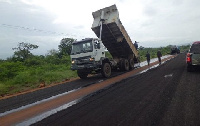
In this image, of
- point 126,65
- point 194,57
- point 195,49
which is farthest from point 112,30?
point 194,57

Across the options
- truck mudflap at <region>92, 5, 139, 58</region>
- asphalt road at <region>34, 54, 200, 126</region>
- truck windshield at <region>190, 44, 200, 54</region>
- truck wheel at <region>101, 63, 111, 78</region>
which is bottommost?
asphalt road at <region>34, 54, 200, 126</region>

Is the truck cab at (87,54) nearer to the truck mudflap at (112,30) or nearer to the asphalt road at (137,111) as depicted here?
the truck mudflap at (112,30)

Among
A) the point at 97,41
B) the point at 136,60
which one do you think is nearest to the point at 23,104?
the point at 97,41

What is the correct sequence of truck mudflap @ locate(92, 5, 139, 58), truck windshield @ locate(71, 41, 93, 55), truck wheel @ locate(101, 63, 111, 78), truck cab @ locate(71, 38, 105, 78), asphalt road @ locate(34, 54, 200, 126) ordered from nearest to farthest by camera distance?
1. asphalt road @ locate(34, 54, 200, 126)
2. truck cab @ locate(71, 38, 105, 78)
3. truck windshield @ locate(71, 41, 93, 55)
4. truck wheel @ locate(101, 63, 111, 78)
5. truck mudflap @ locate(92, 5, 139, 58)

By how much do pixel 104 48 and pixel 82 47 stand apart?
69.7 inches

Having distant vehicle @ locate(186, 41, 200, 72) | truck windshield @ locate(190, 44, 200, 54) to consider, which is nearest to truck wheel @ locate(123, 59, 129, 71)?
distant vehicle @ locate(186, 41, 200, 72)

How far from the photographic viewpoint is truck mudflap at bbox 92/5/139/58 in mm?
14953

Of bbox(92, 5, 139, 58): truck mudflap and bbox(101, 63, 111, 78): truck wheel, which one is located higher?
bbox(92, 5, 139, 58): truck mudflap

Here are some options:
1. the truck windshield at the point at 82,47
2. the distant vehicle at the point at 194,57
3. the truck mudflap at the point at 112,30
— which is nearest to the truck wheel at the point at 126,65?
the truck mudflap at the point at 112,30

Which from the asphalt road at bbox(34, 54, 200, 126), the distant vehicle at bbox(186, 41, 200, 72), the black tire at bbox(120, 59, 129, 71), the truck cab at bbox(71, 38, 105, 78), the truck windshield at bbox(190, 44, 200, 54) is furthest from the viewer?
the black tire at bbox(120, 59, 129, 71)

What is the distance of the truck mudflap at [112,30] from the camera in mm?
14953

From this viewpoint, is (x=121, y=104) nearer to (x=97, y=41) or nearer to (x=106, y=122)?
(x=106, y=122)

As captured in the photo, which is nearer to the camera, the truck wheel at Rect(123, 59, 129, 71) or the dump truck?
the dump truck

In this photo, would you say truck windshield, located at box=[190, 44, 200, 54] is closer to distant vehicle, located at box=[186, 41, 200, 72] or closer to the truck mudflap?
distant vehicle, located at box=[186, 41, 200, 72]
